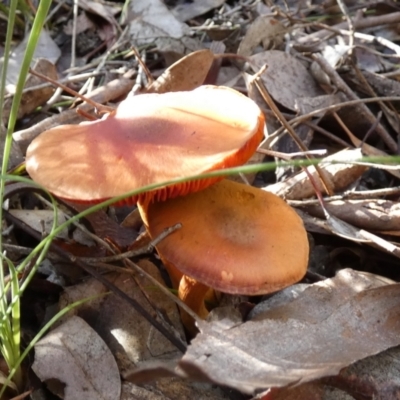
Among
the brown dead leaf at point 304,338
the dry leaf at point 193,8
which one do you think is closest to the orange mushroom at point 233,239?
the brown dead leaf at point 304,338

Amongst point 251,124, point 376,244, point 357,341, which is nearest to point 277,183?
point 376,244

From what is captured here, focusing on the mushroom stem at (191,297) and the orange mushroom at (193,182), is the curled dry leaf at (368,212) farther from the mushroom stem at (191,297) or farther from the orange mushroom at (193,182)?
the mushroom stem at (191,297)

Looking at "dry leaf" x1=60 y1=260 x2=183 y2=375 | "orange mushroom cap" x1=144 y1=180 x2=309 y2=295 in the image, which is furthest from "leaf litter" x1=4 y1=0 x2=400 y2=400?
"orange mushroom cap" x1=144 y1=180 x2=309 y2=295

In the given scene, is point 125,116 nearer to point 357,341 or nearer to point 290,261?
point 290,261

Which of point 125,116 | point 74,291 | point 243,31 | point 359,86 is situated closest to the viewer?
point 125,116

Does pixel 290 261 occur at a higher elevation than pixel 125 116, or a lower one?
lower

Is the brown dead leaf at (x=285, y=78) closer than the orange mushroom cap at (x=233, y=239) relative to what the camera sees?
No
